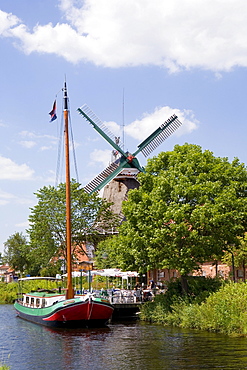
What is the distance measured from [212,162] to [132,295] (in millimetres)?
13008

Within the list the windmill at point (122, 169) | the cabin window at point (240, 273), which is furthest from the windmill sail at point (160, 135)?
the cabin window at point (240, 273)

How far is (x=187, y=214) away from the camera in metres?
30.9

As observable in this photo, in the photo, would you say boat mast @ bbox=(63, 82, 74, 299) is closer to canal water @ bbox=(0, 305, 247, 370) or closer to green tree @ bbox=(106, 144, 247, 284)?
canal water @ bbox=(0, 305, 247, 370)

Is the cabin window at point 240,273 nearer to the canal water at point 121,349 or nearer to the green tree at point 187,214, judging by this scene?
the green tree at point 187,214

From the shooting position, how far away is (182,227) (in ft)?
100.0

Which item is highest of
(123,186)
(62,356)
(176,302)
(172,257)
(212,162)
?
(123,186)

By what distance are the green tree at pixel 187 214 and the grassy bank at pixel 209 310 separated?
2.22 m

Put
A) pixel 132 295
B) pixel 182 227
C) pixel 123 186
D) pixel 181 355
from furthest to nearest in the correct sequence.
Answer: pixel 123 186, pixel 132 295, pixel 182 227, pixel 181 355

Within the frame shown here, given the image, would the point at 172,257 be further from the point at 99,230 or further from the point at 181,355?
the point at 99,230

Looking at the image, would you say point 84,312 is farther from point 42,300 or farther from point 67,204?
point 67,204

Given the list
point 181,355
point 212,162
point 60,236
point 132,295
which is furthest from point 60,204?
point 181,355

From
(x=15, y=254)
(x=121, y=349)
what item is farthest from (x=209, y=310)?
(x=15, y=254)

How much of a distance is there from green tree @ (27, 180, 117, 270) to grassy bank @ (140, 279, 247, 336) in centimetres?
2384

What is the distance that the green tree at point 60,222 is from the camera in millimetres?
55750
